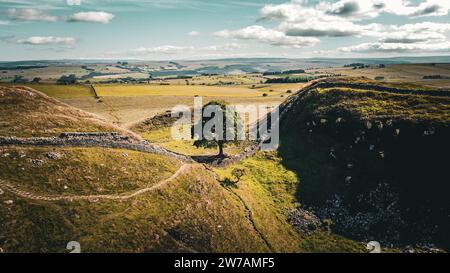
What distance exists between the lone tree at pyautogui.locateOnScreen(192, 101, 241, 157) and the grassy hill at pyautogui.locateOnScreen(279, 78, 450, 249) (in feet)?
45.1

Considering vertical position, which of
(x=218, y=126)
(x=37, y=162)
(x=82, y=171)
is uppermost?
(x=218, y=126)

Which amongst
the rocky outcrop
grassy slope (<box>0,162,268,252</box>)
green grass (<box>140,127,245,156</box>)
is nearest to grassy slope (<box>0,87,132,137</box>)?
the rocky outcrop

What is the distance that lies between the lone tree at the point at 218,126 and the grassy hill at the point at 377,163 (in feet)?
45.1

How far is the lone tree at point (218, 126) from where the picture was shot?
275ft

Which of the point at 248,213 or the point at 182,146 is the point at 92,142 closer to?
the point at 182,146

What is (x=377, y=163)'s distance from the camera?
2847 inches

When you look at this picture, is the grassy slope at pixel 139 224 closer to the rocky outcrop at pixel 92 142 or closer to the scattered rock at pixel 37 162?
the scattered rock at pixel 37 162

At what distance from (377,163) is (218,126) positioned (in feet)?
119

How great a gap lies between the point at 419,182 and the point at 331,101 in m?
35.4

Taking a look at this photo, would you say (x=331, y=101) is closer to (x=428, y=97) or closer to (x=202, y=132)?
(x=428, y=97)

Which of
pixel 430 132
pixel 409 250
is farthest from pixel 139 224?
pixel 430 132

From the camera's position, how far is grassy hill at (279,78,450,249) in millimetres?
61000

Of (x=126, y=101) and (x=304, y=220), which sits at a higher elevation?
(x=126, y=101)

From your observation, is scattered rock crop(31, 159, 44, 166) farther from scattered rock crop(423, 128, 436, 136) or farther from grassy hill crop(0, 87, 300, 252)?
scattered rock crop(423, 128, 436, 136)
